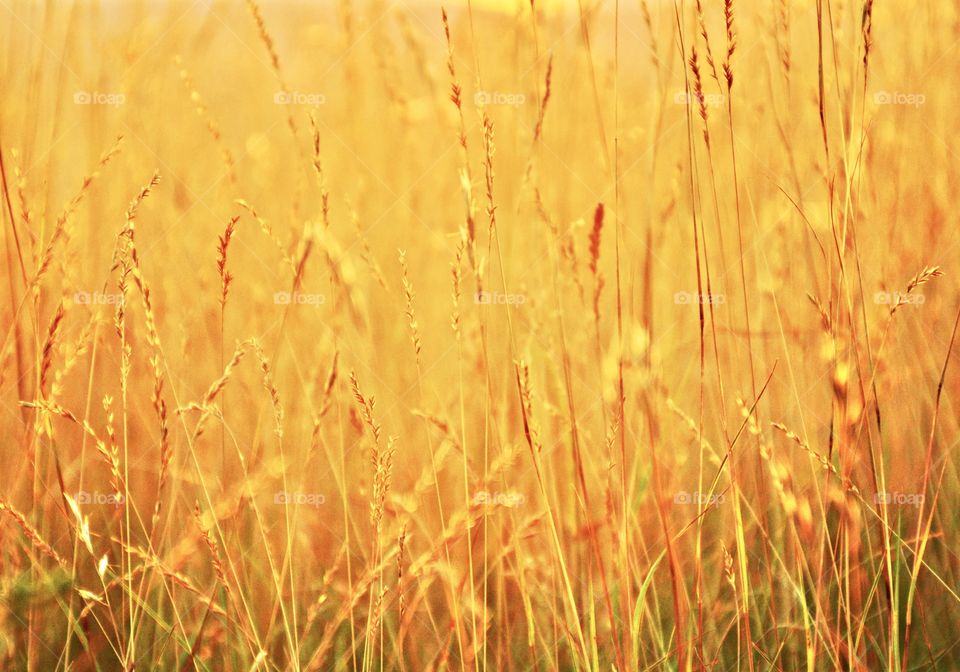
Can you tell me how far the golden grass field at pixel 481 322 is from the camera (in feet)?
4.62

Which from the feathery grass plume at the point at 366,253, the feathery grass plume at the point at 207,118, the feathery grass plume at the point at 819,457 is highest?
the feathery grass plume at the point at 207,118

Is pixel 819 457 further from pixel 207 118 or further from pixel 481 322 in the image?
pixel 207 118

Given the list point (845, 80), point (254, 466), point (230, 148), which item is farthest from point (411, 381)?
point (845, 80)

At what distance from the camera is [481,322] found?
4.87 feet

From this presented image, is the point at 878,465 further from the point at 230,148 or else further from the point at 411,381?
the point at 230,148

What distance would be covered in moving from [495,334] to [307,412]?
0.37 meters

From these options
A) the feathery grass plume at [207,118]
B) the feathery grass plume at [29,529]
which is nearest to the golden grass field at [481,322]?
the feathery grass plume at [207,118]

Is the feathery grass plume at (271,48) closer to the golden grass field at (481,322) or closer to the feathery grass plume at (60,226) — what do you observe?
the golden grass field at (481,322)

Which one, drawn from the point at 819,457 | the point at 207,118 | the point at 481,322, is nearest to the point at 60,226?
the point at 207,118

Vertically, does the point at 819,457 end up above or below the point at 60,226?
below

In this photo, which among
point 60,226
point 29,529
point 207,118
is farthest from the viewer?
point 207,118

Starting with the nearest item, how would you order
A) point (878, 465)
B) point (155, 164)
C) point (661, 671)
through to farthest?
point (661, 671), point (878, 465), point (155, 164)

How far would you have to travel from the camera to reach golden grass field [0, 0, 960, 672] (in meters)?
1.41

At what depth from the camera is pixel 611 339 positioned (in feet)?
5.05
